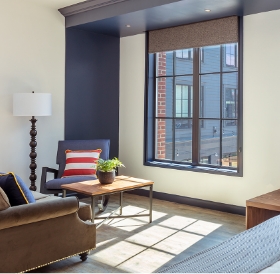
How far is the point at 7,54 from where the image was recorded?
4539 millimetres

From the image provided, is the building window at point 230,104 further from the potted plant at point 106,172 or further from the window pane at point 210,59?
the potted plant at point 106,172

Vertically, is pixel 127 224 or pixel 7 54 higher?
pixel 7 54

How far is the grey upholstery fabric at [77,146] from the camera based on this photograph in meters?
4.81

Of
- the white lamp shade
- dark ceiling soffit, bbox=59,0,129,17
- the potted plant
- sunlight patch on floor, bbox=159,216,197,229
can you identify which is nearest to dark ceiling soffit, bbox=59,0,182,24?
dark ceiling soffit, bbox=59,0,129,17

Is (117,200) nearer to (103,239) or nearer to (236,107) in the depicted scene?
(103,239)

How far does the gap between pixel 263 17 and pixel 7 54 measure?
9.86ft

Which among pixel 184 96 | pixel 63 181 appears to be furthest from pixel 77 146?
pixel 184 96

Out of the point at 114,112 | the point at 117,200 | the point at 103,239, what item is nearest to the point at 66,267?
the point at 103,239

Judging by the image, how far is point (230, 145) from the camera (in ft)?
15.7

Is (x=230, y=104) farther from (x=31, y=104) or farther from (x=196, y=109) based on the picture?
(x=31, y=104)

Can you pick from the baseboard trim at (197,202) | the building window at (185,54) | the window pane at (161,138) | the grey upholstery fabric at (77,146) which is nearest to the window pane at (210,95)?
the building window at (185,54)

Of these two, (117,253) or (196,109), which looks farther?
(196,109)

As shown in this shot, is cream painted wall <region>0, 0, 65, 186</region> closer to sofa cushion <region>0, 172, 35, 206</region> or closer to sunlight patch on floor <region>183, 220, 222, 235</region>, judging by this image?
sofa cushion <region>0, 172, 35, 206</region>

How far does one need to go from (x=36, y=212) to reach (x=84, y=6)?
9.87 ft
